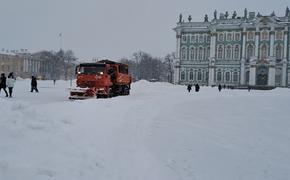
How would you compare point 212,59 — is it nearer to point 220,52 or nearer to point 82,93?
point 220,52

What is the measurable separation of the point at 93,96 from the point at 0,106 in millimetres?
16348

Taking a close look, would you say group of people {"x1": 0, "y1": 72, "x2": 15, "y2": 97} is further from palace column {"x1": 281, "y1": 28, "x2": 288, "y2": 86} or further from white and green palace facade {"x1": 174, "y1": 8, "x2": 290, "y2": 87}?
palace column {"x1": 281, "y1": 28, "x2": 288, "y2": 86}

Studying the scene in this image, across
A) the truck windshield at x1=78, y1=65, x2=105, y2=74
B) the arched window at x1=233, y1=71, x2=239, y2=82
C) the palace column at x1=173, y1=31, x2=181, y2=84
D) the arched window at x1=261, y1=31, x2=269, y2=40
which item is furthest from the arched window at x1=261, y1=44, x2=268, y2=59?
the truck windshield at x1=78, y1=65, x2=105, y2=74

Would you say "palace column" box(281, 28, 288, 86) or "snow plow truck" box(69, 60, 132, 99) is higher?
"palace column" box(281, 28, 288, 86)

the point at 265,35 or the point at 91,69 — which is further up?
the point at 265,35

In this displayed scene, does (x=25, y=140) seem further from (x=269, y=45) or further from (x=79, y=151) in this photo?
(x=269, y=45)

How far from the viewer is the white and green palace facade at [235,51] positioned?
281ft

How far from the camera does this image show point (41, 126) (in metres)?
9.56

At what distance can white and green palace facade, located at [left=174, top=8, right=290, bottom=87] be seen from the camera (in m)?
85.5

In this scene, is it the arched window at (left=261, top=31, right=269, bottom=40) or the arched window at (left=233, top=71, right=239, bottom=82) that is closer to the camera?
the arched window at (left=261, top=31, right=269, bottom=40)

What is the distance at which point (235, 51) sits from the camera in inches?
3570

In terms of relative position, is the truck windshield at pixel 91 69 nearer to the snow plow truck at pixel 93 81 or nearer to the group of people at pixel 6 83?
the snow plow truck at pixel 93 81

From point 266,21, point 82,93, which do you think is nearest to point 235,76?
point 266,21

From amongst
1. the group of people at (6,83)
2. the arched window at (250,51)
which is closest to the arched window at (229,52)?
the arched window at (250,51)
